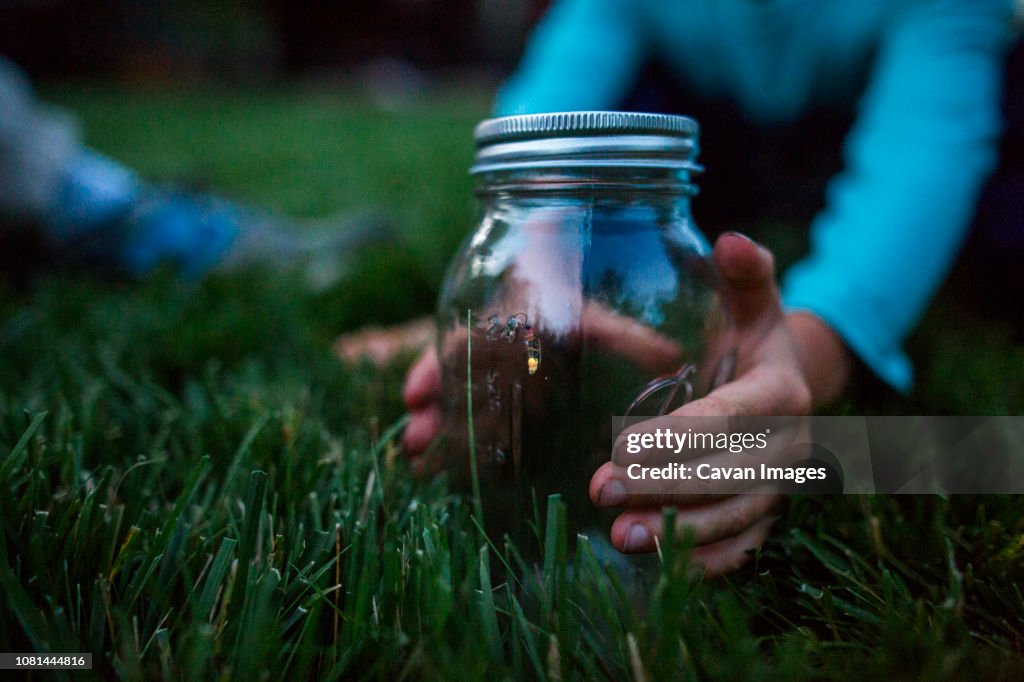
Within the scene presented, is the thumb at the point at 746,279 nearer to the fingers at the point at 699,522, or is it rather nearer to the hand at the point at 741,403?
the hand at the point at 741,403

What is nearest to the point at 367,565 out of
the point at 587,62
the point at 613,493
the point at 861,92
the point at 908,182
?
the point at 613,493

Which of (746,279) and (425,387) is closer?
(746,279)

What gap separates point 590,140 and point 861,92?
83 centimetres

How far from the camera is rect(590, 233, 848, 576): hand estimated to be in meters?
0.47

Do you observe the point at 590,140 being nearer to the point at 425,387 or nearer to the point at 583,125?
the point at 583,125

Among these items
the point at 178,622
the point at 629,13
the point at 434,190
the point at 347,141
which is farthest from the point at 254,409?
the point at 347,141

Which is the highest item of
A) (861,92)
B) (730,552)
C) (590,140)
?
(861,92)

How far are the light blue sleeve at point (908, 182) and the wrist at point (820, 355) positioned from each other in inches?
0.4

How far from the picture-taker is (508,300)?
0.53 metres

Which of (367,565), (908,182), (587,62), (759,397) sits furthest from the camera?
(587,62)

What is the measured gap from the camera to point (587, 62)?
1.11m

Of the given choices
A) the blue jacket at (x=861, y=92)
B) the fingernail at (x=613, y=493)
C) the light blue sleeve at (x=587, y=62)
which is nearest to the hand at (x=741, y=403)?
the fingernail at (x=613, y=493)

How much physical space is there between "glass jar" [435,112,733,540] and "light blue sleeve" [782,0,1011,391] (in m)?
0.26

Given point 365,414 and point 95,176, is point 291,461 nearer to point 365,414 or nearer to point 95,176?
point 365,414
